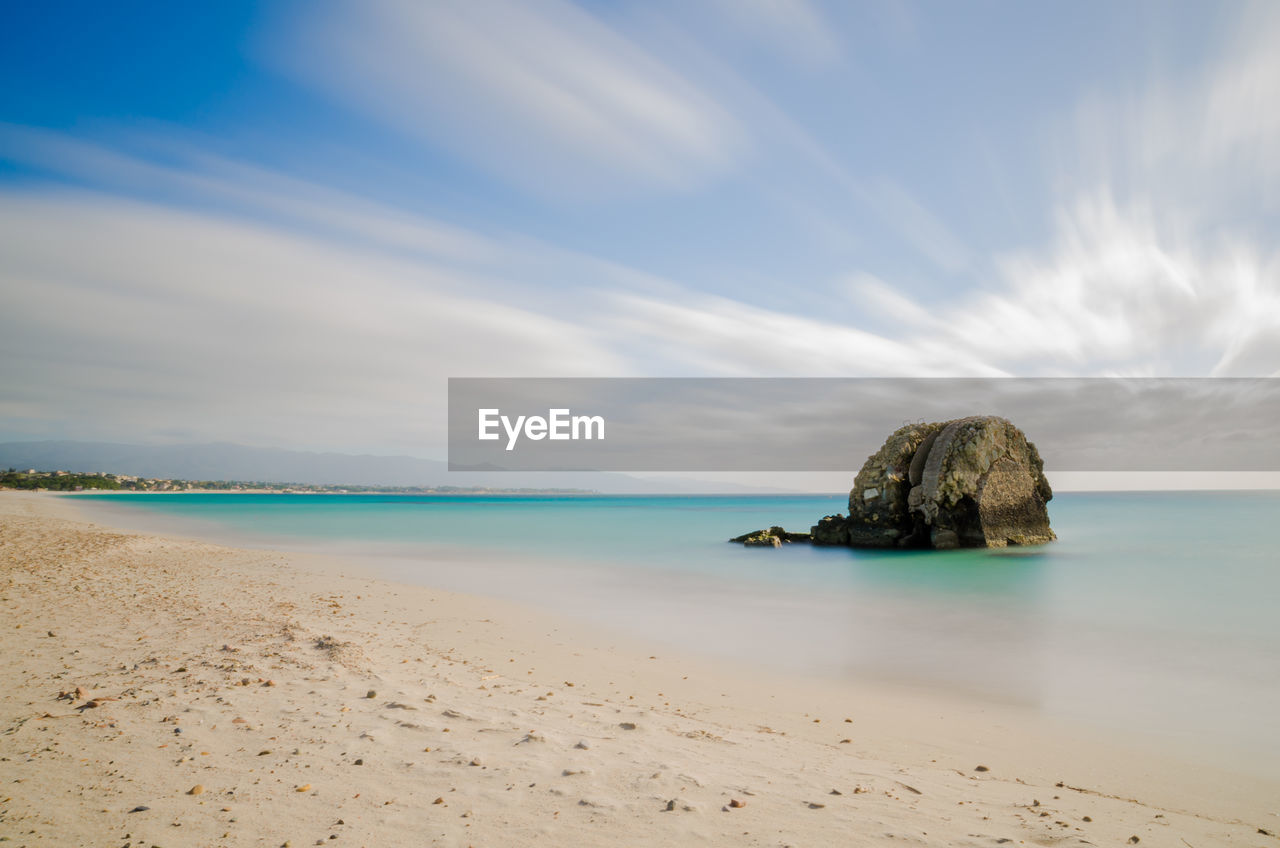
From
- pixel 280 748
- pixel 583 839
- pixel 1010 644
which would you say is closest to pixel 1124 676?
pixel 1010 644

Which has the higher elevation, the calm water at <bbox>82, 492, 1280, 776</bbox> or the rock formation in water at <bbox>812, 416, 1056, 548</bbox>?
the rock formation in water at <bbox>812, 416, 1056, 548</bbox>

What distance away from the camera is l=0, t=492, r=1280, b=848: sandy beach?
377cm

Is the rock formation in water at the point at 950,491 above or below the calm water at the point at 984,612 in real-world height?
above

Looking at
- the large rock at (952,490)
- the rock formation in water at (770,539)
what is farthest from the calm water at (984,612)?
the large rock at (952,490)

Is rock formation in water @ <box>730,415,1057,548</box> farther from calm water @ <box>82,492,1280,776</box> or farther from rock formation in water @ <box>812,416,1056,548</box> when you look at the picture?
calm water @ <box>82,492,1280,776</box>

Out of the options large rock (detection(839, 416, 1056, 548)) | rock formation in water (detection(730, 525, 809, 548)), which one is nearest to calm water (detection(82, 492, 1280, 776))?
rock formation in water (detection(730, 525, 809, 548))

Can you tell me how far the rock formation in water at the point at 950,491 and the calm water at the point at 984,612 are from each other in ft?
4.83

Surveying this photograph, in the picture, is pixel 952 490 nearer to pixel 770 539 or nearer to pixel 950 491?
pixel 950 491

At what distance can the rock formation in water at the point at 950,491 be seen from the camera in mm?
25000

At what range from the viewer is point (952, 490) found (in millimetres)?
25156

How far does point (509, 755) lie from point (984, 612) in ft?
40.6

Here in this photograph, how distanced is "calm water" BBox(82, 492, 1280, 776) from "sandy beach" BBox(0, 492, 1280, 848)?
1.48m

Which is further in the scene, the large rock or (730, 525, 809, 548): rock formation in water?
(730, 525, 809, 548): rock formation in water

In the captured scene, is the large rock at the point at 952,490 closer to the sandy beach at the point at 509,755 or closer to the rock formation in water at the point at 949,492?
the rock formation in water at the point at 949,492
